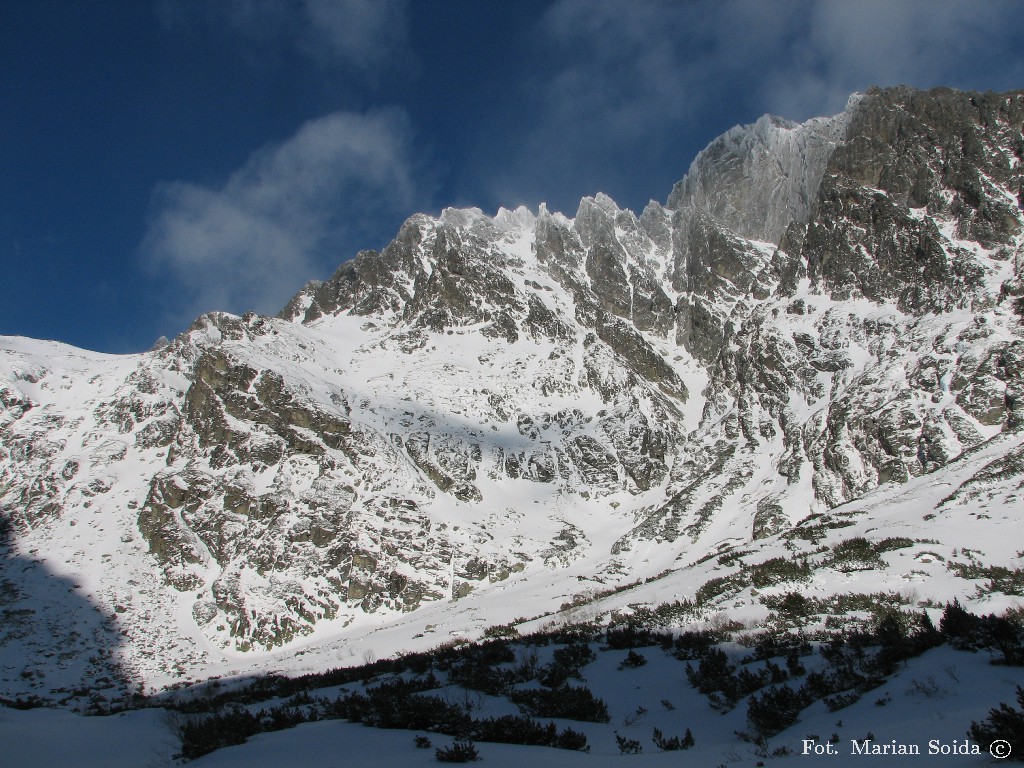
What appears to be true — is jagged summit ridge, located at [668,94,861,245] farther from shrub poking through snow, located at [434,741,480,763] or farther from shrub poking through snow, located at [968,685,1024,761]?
shrub poking through snow, located at [434,741,480,763]

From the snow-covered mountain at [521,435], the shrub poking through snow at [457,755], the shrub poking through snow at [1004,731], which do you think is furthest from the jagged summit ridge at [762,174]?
the shrub poking through snow at [457,755]

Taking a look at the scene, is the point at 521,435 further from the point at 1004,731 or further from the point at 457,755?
the point at 1004,731

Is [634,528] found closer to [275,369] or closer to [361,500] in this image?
[361,500]

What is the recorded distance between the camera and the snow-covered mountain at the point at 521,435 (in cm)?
5653

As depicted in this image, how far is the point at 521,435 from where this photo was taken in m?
96.6

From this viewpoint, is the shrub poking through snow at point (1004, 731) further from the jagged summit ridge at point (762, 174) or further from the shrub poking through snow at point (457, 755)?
the jagged summit ridge at point (762, 174)

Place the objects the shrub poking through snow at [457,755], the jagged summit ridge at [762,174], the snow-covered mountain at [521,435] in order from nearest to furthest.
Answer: the shrub poking through snow at [457,755] → the snow-covered mountain at [521,435] → the jagged summit ridge at [762,174]

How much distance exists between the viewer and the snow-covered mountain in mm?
56531

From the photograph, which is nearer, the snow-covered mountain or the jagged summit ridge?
the snow-covered mountain

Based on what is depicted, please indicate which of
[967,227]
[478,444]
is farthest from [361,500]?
[967,227]

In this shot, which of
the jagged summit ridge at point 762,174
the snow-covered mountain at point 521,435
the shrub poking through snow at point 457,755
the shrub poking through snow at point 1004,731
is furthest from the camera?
the jagged summit ridge at point 762,174

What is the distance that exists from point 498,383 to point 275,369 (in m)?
36.6

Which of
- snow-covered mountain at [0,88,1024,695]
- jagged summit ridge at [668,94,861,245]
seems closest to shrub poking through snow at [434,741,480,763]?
snow-covered mountain at [0,88,1024,695]

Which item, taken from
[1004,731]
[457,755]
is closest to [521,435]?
[457,755]
